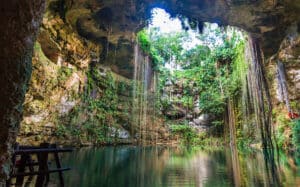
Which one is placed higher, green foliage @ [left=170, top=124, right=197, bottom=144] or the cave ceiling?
the cave ceiling

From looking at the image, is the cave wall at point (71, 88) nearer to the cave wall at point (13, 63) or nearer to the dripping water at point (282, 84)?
the dripping water at point (282, 84)

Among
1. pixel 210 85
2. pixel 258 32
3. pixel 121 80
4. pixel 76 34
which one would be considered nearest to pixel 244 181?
pixel 258 32

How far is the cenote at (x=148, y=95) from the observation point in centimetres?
413

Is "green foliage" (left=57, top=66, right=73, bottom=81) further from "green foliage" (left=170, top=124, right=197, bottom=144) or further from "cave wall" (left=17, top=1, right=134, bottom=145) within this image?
"green foliage" (left=170, top=124, right=197, bottom=144)

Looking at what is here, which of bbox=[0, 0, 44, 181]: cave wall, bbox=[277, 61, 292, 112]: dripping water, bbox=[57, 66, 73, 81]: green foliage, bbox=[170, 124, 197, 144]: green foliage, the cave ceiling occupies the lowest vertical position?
bbox=[0, 0, 44, 181]: cave wall

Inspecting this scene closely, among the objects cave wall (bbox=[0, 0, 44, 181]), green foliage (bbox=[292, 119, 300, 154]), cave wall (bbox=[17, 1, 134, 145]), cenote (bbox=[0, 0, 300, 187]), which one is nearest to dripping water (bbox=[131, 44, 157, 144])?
cenote (bbox=[0, 0, 300, 187])

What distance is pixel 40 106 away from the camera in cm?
1223

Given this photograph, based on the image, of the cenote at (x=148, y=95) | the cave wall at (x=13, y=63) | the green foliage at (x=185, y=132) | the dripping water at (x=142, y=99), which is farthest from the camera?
the green foliage at (x=185, y=132)

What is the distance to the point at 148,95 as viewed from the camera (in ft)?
70.8

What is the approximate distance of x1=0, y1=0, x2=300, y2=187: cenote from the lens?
413 centimetres

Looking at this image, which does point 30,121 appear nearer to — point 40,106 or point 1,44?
point 40,106

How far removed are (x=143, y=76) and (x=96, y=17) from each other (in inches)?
279

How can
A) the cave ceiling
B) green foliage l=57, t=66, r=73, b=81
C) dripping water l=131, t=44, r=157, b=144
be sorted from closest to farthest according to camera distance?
the cave ceiling → green foliage l=57, t=66, r=73, b=81 → dripping water l=131, t=44, r=157, b=144

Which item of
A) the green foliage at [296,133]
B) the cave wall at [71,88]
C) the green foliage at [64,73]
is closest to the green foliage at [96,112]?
the cave wall at [71,88]
